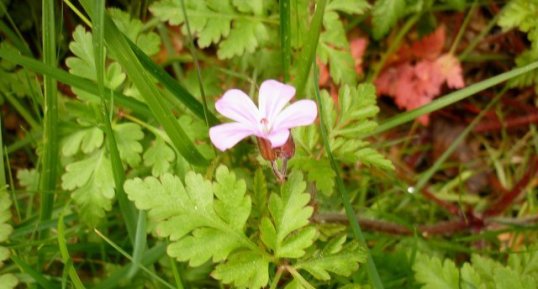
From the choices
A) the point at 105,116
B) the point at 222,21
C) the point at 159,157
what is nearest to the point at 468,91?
the point at 222,21

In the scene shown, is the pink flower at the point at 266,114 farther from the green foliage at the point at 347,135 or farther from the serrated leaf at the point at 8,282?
the serrated leaf at the point at 8,282

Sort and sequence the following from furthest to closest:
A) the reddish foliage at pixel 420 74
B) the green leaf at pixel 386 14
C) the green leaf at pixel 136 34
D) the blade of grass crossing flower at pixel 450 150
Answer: the reddish foliage at pixel 420 74, the blade of grass crossing flower at pixel 450 150, the green leaf at pixel 386 14, the green leaf at pixel 136 34

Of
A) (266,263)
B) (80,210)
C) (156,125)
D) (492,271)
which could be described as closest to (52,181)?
(80,210)

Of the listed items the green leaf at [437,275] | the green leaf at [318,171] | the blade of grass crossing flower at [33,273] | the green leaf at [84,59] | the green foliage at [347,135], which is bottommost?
the blade of grass crossing flower at [33,273]

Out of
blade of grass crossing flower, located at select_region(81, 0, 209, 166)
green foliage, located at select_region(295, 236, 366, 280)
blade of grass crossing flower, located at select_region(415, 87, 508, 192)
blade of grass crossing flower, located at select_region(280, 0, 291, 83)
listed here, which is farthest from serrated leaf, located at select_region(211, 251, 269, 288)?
blade of grass crossing flower, located at select_region(415, 87, 508, 192)

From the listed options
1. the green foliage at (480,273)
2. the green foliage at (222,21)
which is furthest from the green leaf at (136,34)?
the green foliage at (480,273)

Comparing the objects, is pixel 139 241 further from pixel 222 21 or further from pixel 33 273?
pixel 222 21

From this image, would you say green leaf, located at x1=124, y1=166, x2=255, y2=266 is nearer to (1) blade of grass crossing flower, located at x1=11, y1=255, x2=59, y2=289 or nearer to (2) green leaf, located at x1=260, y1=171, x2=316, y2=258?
(2) green leaf, located at x1=260, y1=171, x2=316, y2=258
